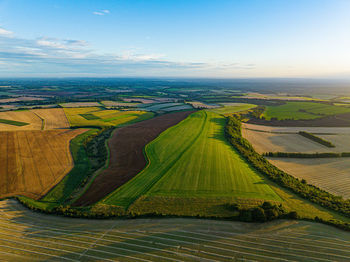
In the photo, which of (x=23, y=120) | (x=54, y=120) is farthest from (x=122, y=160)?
(x=23, y=120)

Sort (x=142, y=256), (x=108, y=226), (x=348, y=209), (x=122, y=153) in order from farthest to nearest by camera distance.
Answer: (x=122, y=153)
(x=348, y=209)
(x=108, y=226)
(x=142, y=256)

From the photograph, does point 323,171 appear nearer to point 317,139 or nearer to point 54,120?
point 317,139

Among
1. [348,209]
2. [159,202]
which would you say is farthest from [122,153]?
[348,209]

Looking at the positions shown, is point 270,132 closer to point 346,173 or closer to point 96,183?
point 346,173

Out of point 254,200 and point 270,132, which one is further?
point 270,132

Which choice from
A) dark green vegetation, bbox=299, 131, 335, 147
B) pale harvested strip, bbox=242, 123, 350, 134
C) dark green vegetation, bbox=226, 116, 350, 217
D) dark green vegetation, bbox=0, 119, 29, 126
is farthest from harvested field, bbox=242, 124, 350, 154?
dark green vegetation, bbox=0, 119, 29, 126

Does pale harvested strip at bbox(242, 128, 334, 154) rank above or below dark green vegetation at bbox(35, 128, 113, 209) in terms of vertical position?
above

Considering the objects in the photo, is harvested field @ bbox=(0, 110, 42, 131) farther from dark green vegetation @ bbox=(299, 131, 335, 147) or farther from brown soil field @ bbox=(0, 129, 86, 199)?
dark green vegetation @ bbox=(299, 131, 335, 147)
